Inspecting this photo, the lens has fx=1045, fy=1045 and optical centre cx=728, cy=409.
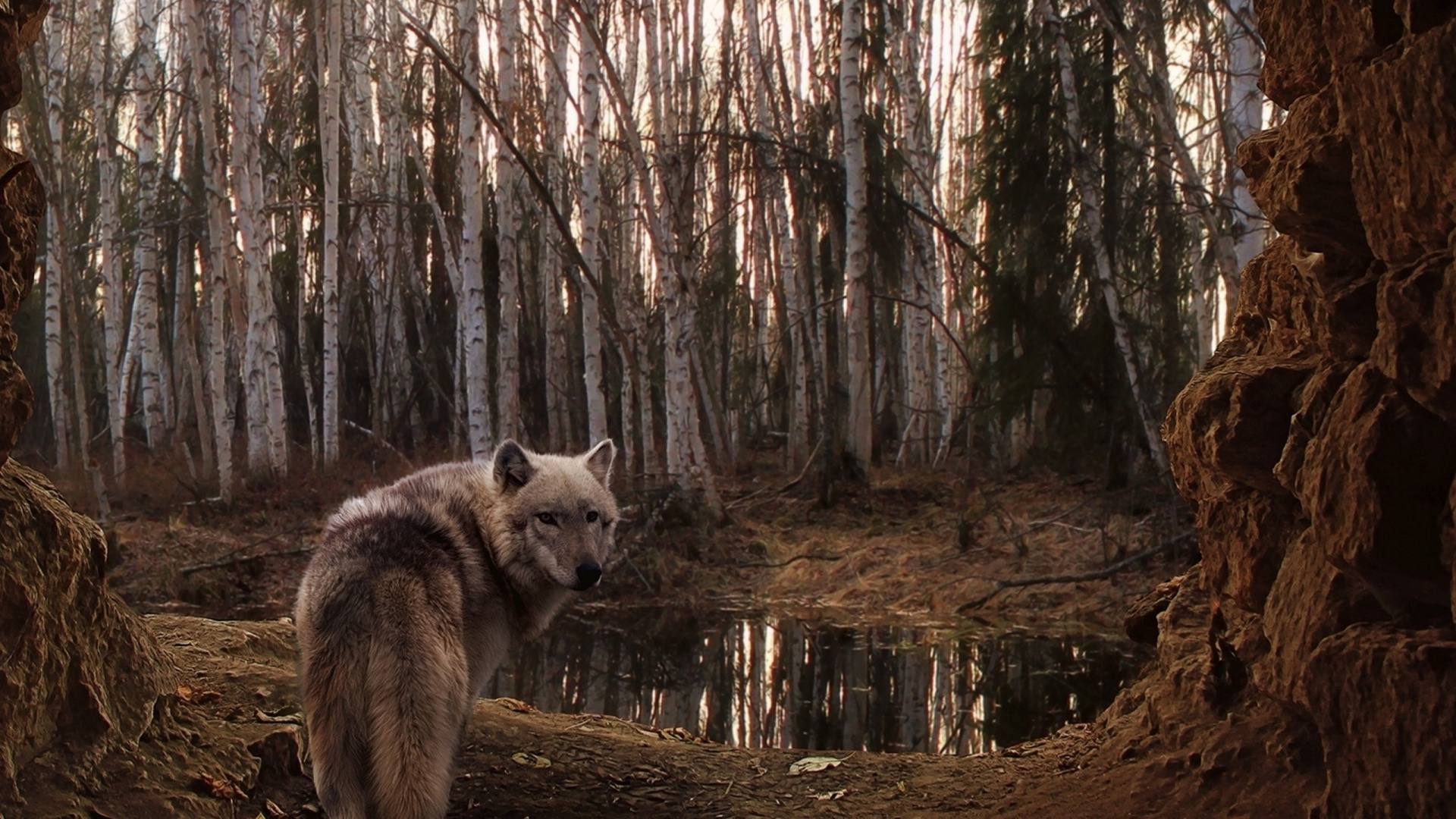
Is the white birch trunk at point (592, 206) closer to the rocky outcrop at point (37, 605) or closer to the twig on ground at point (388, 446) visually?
the twig on ground at point (388, 446)

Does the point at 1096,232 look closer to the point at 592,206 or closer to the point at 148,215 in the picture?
the point at 592,206

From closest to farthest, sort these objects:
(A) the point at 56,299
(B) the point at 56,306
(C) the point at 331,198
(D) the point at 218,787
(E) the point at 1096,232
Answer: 1. (D) the point at 218,787
2. (E) the point at 1096,232
3. (B) the point at 56,306
4. (A) the point at 56,299
5. (C) the point at 331,198

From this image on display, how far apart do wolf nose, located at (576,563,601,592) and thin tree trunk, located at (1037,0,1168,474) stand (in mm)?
9151

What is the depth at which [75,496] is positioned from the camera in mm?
15617

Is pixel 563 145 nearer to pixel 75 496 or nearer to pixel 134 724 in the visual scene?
pixel 75 496

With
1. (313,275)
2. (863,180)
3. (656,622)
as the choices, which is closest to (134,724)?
(656,622)

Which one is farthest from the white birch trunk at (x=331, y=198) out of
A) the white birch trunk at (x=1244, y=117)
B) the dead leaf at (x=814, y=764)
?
the dead leaf at (x=814, y=764)

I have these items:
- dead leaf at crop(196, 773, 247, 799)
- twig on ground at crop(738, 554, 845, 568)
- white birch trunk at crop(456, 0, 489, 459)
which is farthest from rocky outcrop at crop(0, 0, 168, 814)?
twig on ground at crop(738, 554, 845, 568)

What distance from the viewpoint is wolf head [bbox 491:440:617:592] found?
500 cm

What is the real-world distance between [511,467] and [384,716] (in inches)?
61.3

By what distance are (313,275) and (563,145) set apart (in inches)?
323

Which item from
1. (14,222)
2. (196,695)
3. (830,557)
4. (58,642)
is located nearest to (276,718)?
(196,695)

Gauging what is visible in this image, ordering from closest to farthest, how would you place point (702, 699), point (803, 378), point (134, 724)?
point (134, 724) → point (702, 699) → point (803, 378)

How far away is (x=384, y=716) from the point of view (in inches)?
156
